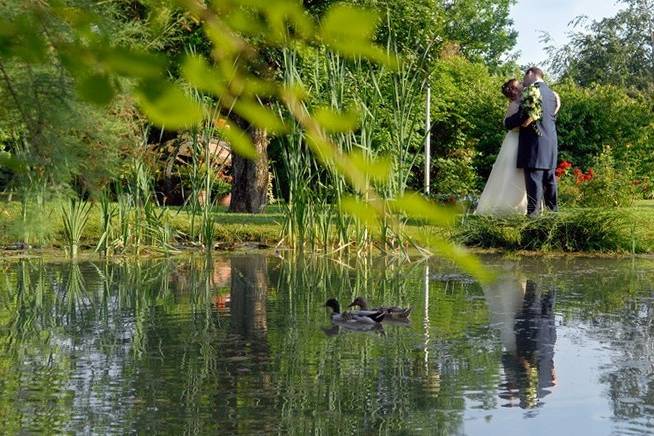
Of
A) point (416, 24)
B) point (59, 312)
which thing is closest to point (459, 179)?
point (416, 24)

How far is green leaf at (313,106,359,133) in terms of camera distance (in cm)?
150

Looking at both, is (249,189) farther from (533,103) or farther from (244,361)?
(244,361)

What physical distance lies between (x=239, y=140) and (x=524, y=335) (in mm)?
5258

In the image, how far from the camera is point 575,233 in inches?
505

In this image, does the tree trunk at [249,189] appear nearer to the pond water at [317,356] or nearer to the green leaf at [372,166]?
the pond water at [317,356]

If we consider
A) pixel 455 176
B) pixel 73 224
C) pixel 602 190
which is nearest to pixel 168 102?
pixel 73 224

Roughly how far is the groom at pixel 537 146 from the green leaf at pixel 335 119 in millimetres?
12296

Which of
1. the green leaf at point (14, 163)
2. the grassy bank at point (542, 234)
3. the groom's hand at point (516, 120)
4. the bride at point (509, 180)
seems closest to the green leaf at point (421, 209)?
the green leaf at point (14, 163)

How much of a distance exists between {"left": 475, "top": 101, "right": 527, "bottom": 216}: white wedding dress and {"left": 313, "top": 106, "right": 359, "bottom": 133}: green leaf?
42.0 ft

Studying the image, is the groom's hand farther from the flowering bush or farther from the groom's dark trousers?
the flowering bush

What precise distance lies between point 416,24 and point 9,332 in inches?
541

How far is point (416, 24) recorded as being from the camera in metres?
19.7

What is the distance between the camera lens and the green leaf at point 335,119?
1.50 m

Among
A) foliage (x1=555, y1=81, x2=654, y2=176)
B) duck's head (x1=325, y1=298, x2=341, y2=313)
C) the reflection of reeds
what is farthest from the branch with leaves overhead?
foliage (x1=555, y1=81, x2=654, y2=176)
